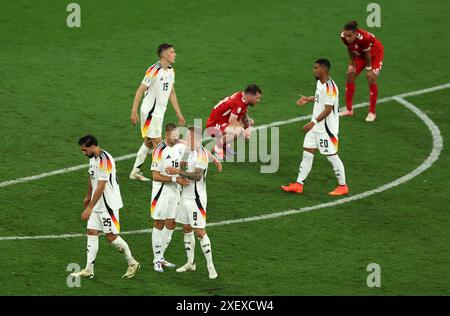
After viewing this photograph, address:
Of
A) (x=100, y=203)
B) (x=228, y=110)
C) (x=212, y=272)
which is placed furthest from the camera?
(x=228, y=110)

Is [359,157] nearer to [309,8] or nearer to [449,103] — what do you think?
[449,103]

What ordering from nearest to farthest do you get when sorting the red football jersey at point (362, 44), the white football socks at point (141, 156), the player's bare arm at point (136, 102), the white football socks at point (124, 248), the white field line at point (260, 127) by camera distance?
the white football socks at point (124, 248) < the player's bare arm at point (136, 102) < the white field line at point (260, 127) < the white football socks at point (141, 156) < the red football jersey at point (362, 44)

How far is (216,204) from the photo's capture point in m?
17.9

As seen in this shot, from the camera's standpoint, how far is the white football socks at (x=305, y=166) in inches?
723

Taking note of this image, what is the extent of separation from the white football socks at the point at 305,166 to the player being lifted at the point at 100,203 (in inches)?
169

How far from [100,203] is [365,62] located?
8600 millimetres

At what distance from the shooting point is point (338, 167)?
1828 cm

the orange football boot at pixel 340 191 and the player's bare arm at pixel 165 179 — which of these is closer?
the player's bare arm at pixel 165 179

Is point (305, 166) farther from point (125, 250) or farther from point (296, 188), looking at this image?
point (125, 250)

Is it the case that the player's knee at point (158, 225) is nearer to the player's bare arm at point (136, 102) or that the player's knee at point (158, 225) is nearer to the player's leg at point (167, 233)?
the player's leg at point (167, 233)

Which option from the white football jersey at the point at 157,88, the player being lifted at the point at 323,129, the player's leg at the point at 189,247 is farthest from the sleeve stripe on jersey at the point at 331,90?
the player's leg at the point at 189,247

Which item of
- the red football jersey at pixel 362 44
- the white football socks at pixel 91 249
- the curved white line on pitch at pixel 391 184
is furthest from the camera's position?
the red football jersey at pixel 362 44

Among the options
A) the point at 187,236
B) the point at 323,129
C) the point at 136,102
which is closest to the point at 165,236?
the point at 187,236

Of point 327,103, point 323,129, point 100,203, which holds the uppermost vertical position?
point 327,103
